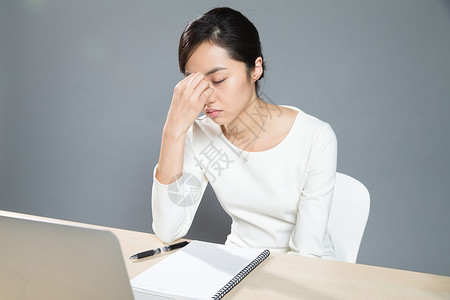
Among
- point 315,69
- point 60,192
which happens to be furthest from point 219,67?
point 60,192

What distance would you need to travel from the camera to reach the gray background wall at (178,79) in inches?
72.0

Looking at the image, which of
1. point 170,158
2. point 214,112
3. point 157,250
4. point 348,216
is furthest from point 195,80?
point 348,216

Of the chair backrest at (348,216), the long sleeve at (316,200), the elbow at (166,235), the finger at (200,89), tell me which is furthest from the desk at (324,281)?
the finger at (200,89)

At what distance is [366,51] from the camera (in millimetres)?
1864

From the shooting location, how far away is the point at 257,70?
1.29m

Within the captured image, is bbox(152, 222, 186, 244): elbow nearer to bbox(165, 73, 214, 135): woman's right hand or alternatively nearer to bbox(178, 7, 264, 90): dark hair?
bbox(165, 73, 214, 135): woman's right hand

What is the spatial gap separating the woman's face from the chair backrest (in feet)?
1.39

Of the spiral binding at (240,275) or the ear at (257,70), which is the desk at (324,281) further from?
the ear at (257,70)

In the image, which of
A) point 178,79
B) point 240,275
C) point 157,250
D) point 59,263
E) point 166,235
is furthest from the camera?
point 178,79

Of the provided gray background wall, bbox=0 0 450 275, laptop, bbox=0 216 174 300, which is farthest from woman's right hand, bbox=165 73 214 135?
gray background wall, bbox=0 0 450 275

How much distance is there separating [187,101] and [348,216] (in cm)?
63

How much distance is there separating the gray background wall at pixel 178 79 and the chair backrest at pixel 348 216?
2.29 ft

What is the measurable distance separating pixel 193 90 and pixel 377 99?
1.10 metres

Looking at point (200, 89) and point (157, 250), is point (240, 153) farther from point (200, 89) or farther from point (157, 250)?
point (157, 250)
